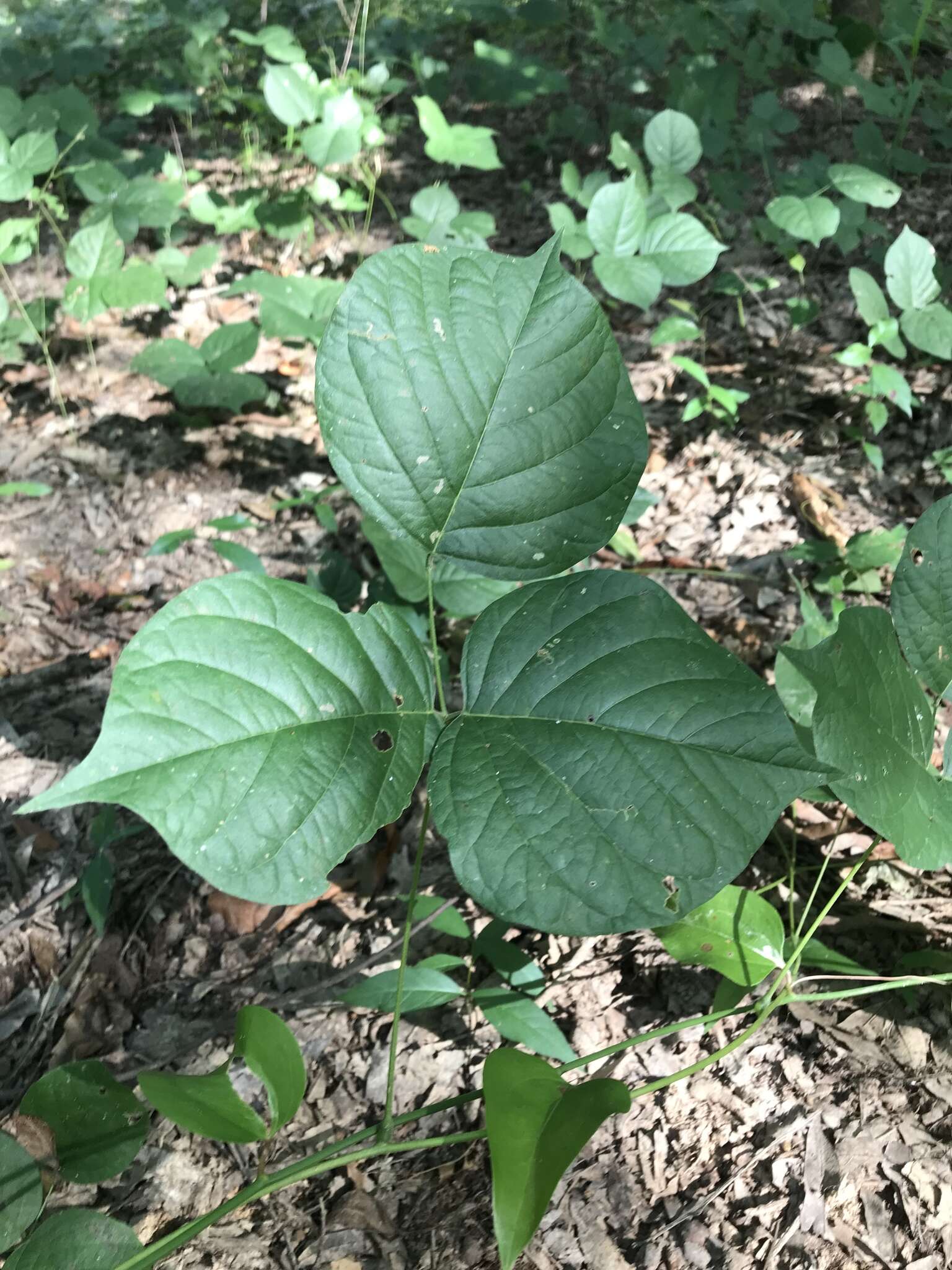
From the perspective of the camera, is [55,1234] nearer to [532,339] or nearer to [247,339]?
[532,339]

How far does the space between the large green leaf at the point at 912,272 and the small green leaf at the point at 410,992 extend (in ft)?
6.71

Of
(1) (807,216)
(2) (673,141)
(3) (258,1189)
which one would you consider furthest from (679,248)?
(3) (258,1189)

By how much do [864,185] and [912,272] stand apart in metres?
0.42

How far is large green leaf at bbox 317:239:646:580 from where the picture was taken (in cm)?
95

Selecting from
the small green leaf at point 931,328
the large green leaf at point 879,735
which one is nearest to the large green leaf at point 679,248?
the small green leaf at point 931,328

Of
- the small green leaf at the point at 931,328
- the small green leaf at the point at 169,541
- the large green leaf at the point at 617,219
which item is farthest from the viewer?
the large green leaf at the point at 617,219

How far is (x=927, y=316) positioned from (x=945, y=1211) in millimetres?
1993

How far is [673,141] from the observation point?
103 inches

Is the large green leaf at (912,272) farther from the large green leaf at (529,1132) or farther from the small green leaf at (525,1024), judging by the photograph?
the large green leaf at (529,1132)

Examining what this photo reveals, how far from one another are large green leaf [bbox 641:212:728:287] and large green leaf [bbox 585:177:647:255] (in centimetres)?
4

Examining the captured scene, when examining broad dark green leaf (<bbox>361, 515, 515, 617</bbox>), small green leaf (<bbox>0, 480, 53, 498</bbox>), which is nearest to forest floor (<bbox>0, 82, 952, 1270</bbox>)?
small green leaf (<bbox>0, 480, 53, 498</bbox>)

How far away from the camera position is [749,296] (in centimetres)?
312

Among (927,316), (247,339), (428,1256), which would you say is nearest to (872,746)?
(428,1256)

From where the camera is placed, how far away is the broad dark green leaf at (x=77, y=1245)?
0.93 metres
